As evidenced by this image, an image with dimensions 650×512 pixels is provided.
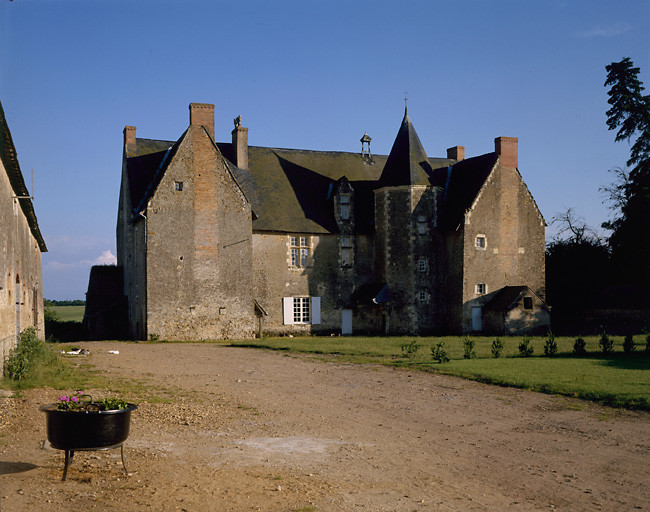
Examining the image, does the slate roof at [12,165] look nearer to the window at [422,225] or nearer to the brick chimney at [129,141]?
the brick chimney at [129,141]

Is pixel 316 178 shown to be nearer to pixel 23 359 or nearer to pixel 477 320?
pixel 477 320

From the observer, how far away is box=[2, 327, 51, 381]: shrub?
14.4 m

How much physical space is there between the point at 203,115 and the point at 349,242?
34.0ft

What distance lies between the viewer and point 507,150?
36.6 meters

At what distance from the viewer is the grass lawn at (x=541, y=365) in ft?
49.4

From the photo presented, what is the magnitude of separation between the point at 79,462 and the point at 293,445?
3.01 metres

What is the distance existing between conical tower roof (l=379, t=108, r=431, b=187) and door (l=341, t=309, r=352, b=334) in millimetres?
7259

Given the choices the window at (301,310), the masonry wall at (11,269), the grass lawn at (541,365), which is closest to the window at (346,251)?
the window at (301,310)

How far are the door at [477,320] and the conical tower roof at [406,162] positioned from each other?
24.2 feet

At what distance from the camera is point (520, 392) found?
15391mm

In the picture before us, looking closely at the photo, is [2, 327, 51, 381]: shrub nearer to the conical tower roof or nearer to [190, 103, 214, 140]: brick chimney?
[190, 103, 214, 140]: brick chimney

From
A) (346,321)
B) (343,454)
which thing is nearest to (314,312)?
(346,321)

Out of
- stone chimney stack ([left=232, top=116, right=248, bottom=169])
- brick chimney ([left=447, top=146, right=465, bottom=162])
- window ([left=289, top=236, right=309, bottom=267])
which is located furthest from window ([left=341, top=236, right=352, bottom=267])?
brick chimney ([left=447, top=146, right=465, bottom=162])

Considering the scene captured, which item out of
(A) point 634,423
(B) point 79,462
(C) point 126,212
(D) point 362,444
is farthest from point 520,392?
(C) point 126,212
